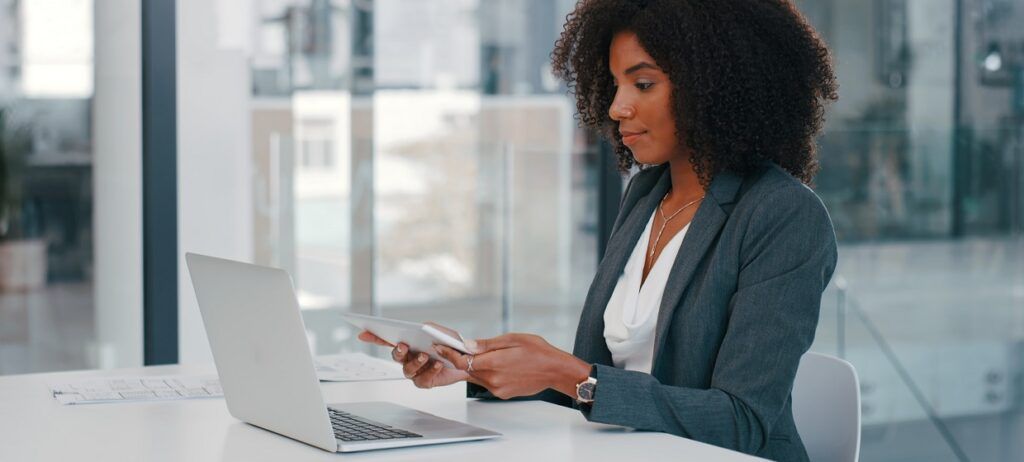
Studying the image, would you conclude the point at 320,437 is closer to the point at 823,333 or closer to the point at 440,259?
the point at 823,333

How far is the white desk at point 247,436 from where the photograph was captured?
1513 mm

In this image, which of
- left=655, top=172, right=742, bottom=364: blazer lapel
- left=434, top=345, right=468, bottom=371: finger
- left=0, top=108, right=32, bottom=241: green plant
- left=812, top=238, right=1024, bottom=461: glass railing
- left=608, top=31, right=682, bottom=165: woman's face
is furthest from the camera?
left=812, top=238, right=1024, bottom=461: glass railing

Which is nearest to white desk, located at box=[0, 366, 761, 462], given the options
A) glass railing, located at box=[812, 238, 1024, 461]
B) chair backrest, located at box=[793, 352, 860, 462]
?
chair backrest, located at box=[793, 352, 860, 462]

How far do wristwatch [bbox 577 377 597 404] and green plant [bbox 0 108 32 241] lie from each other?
2.12 m

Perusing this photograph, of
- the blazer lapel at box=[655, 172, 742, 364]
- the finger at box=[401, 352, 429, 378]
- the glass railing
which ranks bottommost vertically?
the glass railing

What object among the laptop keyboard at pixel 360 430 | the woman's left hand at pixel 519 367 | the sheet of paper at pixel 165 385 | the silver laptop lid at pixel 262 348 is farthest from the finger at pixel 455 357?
the sheet of paper at pixel 165 385

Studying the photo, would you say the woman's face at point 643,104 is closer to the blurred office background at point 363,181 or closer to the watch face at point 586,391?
the watch face at point 586,391

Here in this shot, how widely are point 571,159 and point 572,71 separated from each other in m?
1.77

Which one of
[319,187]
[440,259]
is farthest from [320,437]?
[440,259]

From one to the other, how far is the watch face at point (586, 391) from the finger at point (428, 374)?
0.70 ft

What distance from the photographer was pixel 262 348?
1.57m

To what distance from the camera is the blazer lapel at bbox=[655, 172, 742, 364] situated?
1.89m

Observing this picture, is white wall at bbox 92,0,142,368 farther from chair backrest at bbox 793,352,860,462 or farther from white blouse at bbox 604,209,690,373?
chair backrest at bbox 793,352,860,462

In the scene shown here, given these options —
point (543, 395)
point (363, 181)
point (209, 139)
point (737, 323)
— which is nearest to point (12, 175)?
point (209, 139)
